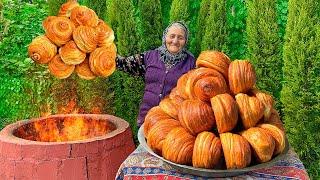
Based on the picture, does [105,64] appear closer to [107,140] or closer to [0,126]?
[107,140]

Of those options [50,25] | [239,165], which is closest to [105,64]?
[50,25]

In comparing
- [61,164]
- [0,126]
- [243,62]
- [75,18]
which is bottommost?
[0,126]

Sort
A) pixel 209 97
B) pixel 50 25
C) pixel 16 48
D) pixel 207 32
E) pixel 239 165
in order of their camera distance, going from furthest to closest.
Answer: pixel 16 48 < pixel 207 32 < pixel 50 25 < pixel 209 97 < pixel 239 165

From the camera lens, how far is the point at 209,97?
2.31 meters

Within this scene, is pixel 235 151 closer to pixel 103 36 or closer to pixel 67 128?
pixel 103 36

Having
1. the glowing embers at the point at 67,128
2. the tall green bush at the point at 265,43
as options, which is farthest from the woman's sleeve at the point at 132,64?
the tall green bush at the point at 265,43

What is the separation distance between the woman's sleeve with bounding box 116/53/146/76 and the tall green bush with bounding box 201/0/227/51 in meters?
1.17

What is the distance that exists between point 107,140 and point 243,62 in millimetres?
1134

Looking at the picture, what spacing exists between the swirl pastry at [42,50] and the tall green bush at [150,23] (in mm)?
2681

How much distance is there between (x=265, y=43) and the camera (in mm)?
5090

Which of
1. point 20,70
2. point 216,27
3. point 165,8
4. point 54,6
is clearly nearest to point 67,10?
point 216,27

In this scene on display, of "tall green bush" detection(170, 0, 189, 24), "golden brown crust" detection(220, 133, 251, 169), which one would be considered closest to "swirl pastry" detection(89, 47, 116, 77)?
"golden brown crust" detection(220, 133, 251, 169)

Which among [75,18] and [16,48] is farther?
[16,48]

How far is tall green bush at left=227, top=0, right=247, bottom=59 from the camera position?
5582 mm
